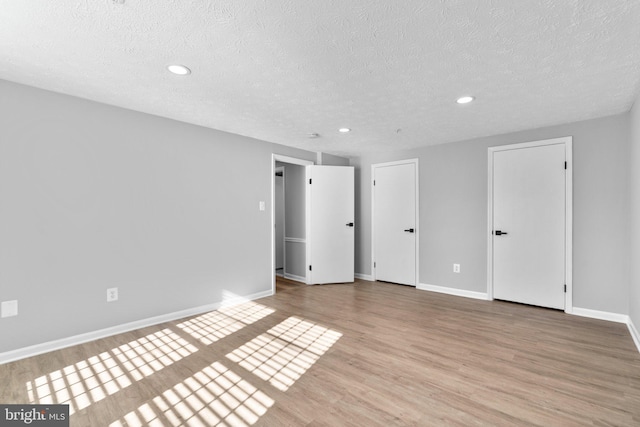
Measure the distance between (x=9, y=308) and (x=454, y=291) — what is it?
4894mm

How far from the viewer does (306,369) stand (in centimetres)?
227

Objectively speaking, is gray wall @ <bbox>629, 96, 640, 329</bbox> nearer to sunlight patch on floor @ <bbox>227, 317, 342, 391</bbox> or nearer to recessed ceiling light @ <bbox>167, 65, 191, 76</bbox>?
sunlight patch on floor @ <bbox>227, 317, 342, 391</bbox>

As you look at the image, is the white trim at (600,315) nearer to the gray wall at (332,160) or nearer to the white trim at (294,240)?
the white trim at (294,240)

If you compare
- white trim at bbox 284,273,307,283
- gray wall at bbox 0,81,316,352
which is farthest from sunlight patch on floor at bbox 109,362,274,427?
white trim at bbox 284,273,307,283

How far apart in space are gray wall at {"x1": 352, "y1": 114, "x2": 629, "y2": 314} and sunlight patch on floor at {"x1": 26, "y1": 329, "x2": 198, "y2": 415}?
11.6ft

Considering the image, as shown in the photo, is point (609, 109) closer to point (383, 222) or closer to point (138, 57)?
point (383, 222)

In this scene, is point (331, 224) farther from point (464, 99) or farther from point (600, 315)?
point (600, 315)

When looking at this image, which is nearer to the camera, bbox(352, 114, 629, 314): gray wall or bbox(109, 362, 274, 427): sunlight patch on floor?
bbox(109, 362, 274, 427): sunlight patch on floor

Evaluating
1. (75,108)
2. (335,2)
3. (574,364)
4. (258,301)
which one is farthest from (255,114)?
(574,364)

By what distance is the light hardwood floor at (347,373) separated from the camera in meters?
1.75

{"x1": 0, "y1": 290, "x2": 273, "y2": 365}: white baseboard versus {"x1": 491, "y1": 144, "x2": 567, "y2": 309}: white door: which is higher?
{"x1": 491, "y1": 144, "x2": 567, "y2": 309}: white door

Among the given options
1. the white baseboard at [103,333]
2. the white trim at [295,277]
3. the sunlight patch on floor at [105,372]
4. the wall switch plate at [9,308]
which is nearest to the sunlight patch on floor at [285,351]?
the sunlight patch on floor at [105,372]

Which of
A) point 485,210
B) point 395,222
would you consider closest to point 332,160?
point 395,222

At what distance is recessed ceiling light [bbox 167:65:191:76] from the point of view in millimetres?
2141
